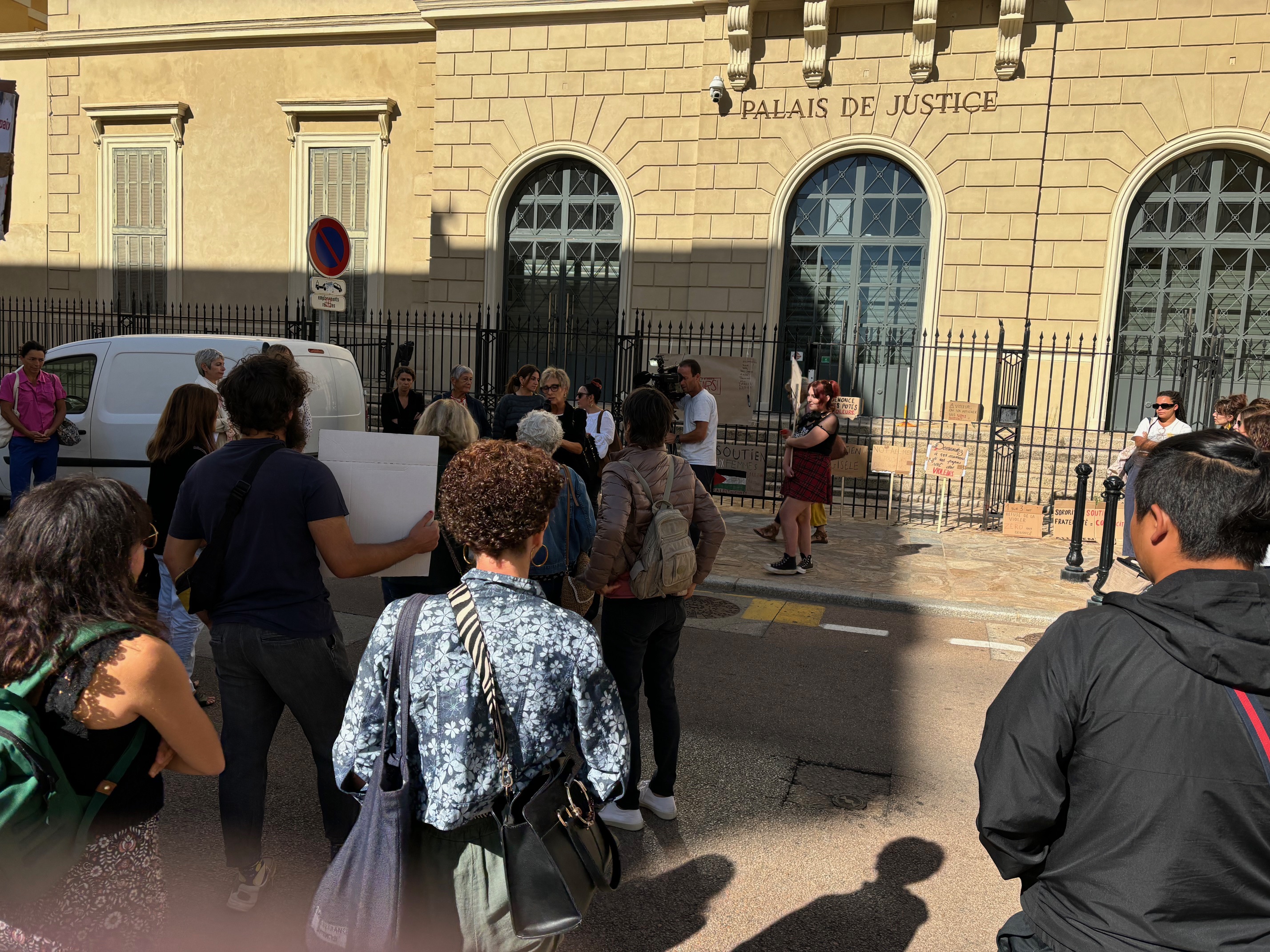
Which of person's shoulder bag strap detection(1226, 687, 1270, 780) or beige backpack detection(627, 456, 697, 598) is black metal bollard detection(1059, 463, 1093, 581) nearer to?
beige backpack detection(627, 456, 697, 598)

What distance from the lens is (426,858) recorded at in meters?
2.04

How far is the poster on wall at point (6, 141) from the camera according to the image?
208 inches

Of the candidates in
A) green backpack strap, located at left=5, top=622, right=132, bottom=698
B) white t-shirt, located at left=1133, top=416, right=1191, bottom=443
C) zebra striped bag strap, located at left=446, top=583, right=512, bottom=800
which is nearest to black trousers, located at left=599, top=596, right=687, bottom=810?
zebra striped bag strap, located at left=446, top=583, right=512, bottom=800

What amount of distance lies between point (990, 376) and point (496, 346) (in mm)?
7404

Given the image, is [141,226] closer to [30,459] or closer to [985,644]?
[30,459]

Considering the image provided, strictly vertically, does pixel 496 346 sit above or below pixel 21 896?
above

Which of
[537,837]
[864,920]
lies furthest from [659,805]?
[537,837]

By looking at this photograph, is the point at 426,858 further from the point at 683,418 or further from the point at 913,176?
the point at 913,176

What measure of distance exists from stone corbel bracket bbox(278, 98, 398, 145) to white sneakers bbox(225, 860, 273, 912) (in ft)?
51.3

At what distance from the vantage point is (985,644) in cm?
702

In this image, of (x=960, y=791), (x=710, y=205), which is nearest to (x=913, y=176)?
(x=710, y=205)

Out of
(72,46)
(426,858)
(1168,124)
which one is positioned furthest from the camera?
(72,46)

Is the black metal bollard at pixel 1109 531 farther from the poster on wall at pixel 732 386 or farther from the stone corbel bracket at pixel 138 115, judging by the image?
the stone corbel bracket at pixel 138 115

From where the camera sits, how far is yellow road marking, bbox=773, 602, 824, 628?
291 inches
